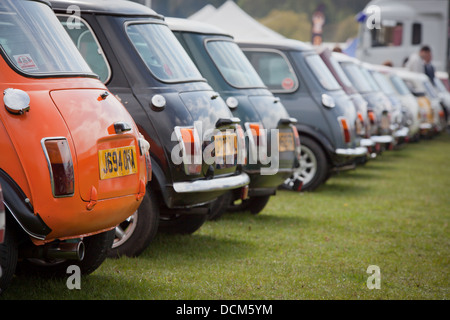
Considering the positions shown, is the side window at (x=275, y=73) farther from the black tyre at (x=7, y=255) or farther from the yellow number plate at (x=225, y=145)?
the black tyre at (x=7, y=255)

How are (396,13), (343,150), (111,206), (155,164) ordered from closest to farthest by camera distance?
(111,206) → (155,164) → (343,150) → (396,13)

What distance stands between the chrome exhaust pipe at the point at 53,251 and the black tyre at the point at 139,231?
153 cm

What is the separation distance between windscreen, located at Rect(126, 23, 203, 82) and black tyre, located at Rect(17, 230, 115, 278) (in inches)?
69.7

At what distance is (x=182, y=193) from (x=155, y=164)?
31 centimetres

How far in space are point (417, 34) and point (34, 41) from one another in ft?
91.7

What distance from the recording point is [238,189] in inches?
302

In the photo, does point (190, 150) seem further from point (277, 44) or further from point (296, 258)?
point (277, 44)

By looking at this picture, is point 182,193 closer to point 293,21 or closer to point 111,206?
point 111,206

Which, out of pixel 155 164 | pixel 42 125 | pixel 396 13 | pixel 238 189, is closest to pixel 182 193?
pixel 155 164

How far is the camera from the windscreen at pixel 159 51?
700cm

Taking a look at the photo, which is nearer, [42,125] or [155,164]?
[42,125]

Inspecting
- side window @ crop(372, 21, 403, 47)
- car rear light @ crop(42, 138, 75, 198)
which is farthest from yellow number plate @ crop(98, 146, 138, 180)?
side window @ crop(372, 21, 403, 47)

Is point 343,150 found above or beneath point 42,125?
beneath

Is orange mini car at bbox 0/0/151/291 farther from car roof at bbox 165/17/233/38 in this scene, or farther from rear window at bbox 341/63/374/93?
rear window at bbox 341/63/374/93
